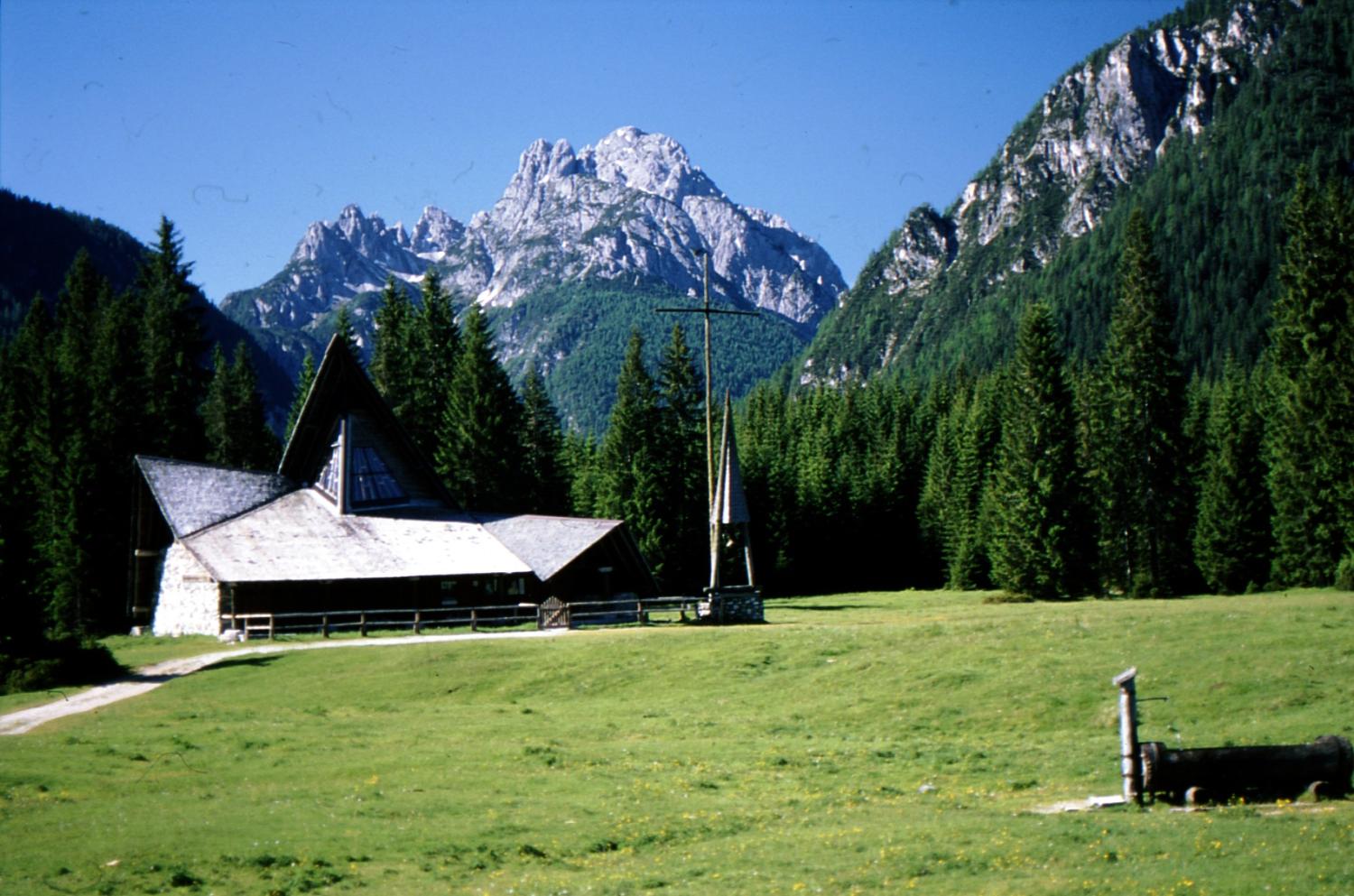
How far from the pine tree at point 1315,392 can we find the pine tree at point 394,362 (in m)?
53.4

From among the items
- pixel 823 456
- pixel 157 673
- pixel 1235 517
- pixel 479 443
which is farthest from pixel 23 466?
pixel 1235 517

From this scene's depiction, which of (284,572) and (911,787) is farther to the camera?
(284,572)

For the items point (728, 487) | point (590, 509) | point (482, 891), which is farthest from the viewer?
point (590, 509)

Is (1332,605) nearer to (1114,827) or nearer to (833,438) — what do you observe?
(1114,827)

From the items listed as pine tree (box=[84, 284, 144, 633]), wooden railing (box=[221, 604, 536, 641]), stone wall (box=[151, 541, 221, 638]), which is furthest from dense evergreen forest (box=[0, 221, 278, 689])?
wooden railing (box=[221, 604, 536, 641])

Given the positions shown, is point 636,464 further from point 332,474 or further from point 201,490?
point 201,490

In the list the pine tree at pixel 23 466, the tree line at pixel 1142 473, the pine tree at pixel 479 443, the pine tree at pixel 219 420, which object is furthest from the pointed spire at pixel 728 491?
the pine tree at pixel 219 420

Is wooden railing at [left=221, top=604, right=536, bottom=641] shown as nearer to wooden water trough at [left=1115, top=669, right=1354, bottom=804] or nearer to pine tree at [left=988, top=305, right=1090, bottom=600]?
pine tree at [left=988, top=305, right=1090, bottom=600]

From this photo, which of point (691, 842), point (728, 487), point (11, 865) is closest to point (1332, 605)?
point (728, 487)

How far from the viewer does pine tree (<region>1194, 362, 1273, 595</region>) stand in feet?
214

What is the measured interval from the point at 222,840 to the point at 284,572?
3175cm

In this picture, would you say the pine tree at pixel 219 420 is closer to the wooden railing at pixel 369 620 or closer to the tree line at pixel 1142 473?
the wooden railing at pixel 369 620

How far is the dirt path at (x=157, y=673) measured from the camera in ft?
91.9

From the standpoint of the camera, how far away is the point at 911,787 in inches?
790
